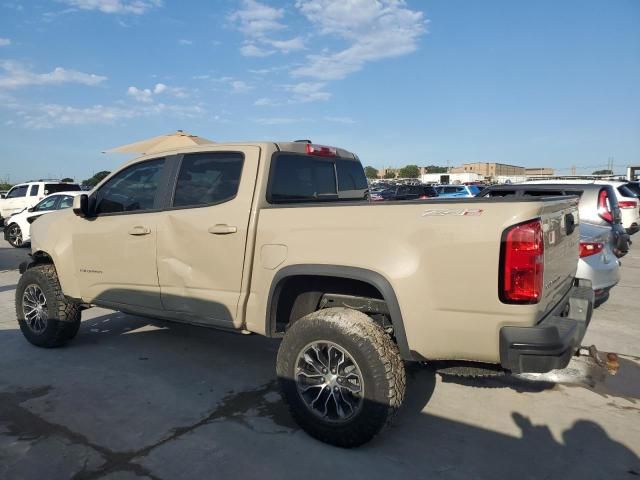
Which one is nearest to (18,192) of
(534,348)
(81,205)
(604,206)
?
(81,205)

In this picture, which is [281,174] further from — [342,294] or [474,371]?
[474,371]

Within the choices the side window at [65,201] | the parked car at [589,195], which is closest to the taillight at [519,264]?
the parked car at [589,195]

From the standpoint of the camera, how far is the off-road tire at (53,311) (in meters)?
4.94

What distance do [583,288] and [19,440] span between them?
4095 millimetres

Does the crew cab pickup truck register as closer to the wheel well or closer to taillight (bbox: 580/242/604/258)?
the wheel well

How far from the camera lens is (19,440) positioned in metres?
3.26

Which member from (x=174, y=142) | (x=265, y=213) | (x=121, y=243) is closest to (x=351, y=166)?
(x=265, y=213)

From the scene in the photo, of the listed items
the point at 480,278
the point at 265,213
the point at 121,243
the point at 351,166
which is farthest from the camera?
the point at 351,166

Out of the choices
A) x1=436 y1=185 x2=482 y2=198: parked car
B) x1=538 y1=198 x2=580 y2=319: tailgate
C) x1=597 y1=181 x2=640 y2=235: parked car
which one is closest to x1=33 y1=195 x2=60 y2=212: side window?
x1=538 y1=198 x2=580 y2=319: tailgate

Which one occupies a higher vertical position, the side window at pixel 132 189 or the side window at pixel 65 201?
the side window at pixel 132 189

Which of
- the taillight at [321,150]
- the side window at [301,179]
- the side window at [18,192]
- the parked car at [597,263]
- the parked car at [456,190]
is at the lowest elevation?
the parked car at [597,263]

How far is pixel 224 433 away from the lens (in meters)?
3.36

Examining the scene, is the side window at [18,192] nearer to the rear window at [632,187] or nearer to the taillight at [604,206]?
the taillight at [604,206]

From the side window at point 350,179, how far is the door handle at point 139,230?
1719mm
